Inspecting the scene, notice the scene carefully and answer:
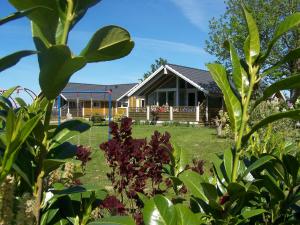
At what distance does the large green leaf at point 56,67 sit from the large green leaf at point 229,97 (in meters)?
0.68

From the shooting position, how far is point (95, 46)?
108cm

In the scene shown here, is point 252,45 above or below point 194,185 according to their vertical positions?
above

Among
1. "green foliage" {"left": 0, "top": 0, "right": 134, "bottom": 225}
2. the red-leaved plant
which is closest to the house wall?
the red-leaved plant

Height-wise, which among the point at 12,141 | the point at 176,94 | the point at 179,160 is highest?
the point at 176,94

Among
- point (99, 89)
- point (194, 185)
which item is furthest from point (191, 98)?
point (194, 185)

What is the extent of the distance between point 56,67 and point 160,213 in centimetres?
62

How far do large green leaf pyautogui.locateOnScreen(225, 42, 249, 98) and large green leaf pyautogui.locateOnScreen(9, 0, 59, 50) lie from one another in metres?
0.72

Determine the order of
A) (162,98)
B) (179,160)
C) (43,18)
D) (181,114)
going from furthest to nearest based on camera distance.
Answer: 1. (162,98)
2. (181,114)
3. (179,160)
4. (43,18)

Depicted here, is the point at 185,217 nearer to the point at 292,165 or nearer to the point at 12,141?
the point at 292,165

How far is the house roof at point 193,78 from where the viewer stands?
3466 centimetres

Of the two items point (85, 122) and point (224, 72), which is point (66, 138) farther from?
point (224, 72)

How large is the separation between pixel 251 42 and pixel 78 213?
90 centimetres

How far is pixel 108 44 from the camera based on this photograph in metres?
1.08

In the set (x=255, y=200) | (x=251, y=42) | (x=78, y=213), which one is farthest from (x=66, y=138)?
(x=255, y=200)
